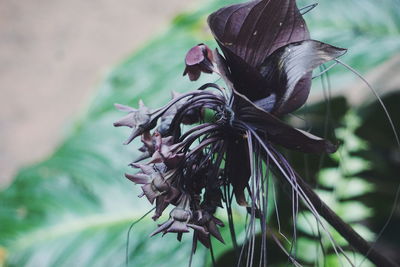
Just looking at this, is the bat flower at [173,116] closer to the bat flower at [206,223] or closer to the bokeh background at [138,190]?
the bat flower at [206,223]

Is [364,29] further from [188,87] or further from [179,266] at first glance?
[179,266]

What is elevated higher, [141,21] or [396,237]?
[141,21]

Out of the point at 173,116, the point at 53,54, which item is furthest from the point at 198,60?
the point at 53,54

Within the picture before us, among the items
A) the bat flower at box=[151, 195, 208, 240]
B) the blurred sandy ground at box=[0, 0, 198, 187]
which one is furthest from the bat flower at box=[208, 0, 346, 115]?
the blurred sandy ground at box=[0, 0, 198, 187]

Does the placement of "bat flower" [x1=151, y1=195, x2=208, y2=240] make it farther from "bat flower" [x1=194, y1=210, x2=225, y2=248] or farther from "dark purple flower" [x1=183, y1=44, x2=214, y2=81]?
"dark purple flower" [x1=183, y1=44, x2=214, y2=81]

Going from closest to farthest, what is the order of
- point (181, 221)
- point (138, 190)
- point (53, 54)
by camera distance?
point (181, 221) → point (138, 190) → point (53, 54)

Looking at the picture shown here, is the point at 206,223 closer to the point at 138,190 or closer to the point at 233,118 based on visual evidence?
the point at 233,118

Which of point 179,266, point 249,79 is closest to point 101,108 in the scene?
point 179,266

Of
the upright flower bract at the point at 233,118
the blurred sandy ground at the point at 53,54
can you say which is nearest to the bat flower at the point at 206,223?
the upright flower bract at the point at 233,118
